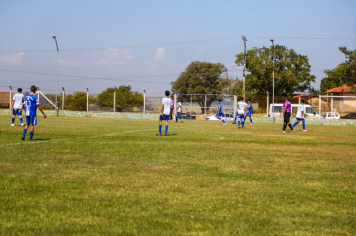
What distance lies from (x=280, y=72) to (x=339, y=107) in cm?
2733

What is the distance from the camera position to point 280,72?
5966cm

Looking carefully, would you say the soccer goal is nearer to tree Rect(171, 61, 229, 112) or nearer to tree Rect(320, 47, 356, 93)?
tree Rect(320, 47, 356, 93)

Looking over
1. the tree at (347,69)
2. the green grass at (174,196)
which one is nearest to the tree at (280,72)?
the tree at (347,69)

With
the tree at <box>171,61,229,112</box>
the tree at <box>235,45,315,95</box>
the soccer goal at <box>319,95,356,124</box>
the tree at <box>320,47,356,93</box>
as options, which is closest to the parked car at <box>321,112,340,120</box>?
the soccer goal at <box>319,95,356,124</box>

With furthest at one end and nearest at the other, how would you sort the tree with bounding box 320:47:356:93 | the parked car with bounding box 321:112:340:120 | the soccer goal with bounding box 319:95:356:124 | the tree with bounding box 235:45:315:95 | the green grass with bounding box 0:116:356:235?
the tree with bounding box 235:45:315:95 → the tree with bounding box 320:47:356:93 → the parked car with bounding box 321:112:340:120 → the soccer goal with bounding box 319:95:356:124 → the green grass with bounding box 0:116:356:235

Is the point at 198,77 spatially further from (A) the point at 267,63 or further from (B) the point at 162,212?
(B) the point at 162,212

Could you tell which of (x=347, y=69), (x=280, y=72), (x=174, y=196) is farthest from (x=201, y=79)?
(x=174, y=196)

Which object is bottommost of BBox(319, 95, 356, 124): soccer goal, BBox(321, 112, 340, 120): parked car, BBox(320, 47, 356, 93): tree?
BBox(321, 112, 340, 120): parked car

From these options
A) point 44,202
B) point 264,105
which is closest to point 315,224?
point 44,202

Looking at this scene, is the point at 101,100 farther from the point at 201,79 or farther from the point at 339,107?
the point at 201,79

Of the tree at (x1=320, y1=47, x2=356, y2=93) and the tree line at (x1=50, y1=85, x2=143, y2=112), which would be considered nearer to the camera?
the tree line at (x1=50, y1=85, x2=143, y2=112)

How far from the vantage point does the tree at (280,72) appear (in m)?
59.2

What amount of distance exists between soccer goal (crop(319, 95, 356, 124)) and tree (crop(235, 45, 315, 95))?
24780 mm

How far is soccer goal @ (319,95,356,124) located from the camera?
3281 cm
